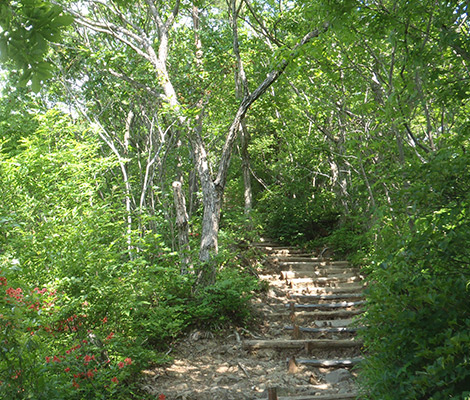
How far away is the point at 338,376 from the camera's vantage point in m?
5.35

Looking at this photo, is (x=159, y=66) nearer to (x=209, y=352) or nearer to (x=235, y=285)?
(x=235, y=285)

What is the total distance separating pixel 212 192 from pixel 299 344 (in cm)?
300

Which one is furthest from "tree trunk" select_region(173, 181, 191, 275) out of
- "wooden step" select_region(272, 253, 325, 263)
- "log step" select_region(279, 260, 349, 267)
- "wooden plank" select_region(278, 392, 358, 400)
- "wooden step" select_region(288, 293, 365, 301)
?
"wooden step" select_region(272, 253, 325, 263)

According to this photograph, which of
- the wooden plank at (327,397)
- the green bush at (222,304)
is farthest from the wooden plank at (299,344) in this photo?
the wooden plank at (327,397)

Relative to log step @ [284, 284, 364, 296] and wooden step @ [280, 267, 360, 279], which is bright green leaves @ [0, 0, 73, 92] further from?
wooden step @ [280, 267, 360, 279]

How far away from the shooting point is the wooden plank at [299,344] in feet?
20.6

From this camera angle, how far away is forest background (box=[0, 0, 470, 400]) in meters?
2.70

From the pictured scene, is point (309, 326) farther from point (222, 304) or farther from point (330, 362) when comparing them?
point (330, 362)

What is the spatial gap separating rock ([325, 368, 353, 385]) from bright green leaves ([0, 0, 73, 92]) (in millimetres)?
4852

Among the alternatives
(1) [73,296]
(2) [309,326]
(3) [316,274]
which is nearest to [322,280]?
(3) [316,274]

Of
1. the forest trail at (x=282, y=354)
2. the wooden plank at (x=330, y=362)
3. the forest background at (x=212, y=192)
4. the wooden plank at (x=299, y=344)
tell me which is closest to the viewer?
the forest background at (x=212, y=192)

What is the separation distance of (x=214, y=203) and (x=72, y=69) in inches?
194

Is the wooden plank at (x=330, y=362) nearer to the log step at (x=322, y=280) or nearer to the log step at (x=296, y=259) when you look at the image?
the log step at (x=322, y=280)

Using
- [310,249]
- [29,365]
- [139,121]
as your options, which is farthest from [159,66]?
[310,249]
